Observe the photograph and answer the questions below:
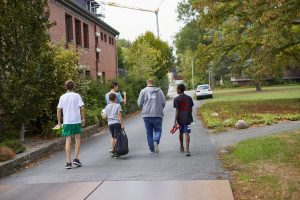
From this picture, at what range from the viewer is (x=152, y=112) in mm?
11172

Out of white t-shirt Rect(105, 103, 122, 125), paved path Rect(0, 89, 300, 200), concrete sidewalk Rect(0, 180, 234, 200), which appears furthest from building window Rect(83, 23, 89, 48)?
concrete sidewalk Rect(0, 180, 234, 200)

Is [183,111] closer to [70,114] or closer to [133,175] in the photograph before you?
[70,114]

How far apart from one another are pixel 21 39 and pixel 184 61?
8267cm

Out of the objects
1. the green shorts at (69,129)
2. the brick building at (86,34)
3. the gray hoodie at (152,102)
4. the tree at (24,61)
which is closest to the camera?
the green shorts at (69,129)

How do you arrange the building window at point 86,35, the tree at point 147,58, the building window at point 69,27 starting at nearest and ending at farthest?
the building window at point 69,27 → the building window at point 86,35 → the tree at point 147,58

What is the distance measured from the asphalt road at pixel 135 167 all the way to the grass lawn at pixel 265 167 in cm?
39

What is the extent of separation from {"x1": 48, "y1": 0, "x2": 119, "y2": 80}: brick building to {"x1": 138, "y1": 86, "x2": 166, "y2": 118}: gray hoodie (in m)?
10.2

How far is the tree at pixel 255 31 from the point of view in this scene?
760 inches

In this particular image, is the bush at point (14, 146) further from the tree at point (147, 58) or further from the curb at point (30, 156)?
the tree at point (147, 58)

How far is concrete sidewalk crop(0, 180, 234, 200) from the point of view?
688cm

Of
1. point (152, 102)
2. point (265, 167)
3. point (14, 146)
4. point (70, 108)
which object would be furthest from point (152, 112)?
point (265, 167)

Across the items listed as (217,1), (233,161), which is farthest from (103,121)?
(233,161)

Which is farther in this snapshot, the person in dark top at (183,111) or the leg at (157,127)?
the leg at (157,127)

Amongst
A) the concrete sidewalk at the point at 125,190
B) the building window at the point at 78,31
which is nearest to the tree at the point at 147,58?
the building window at the point at 78,31
